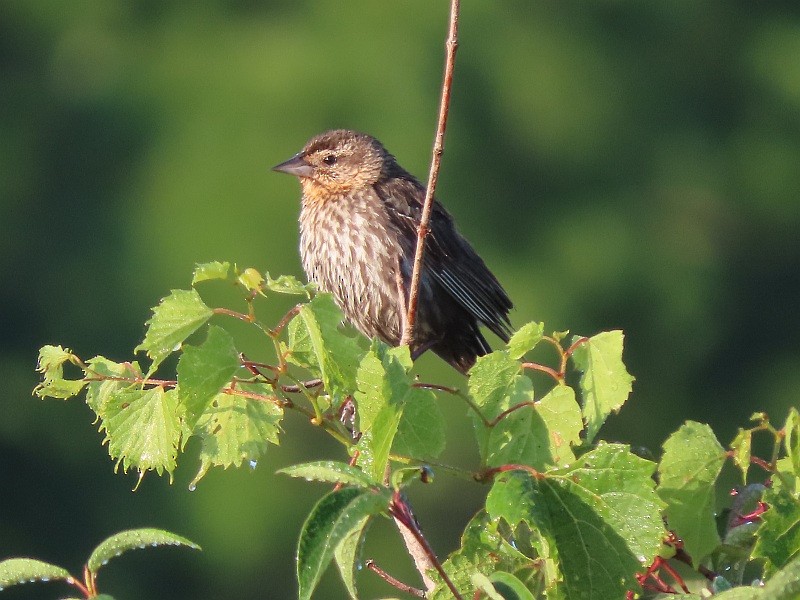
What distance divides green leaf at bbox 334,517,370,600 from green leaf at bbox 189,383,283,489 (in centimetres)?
43

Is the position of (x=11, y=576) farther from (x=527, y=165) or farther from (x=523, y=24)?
(x=523, y=24)

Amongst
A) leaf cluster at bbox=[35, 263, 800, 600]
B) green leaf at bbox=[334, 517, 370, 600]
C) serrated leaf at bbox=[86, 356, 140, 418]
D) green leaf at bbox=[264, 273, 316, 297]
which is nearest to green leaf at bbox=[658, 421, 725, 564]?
leaf cluster at bbox=[35, 263, 800, 600]

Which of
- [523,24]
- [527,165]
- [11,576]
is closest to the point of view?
[11,576]

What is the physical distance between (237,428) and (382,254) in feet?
7.69

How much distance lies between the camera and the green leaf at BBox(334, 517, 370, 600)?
171 centimetres

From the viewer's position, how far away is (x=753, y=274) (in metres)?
18.8

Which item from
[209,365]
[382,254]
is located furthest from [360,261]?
[209,365]

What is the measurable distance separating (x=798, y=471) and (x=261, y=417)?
77cm

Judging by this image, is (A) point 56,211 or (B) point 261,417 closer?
(B) point 261,417

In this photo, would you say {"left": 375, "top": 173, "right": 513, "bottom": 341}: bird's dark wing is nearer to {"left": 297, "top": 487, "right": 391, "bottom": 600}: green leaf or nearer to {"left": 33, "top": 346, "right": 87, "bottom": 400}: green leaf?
{"left": 33, "top": 346, "right": 87, "bottom": 400}: green leaf

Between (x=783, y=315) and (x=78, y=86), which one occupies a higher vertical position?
(x=78, y=86)

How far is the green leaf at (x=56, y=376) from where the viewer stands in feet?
7.36

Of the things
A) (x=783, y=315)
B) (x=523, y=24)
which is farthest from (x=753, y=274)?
(x=523, y=24)

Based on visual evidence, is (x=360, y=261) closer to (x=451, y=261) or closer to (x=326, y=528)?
(x=451, y=261)
